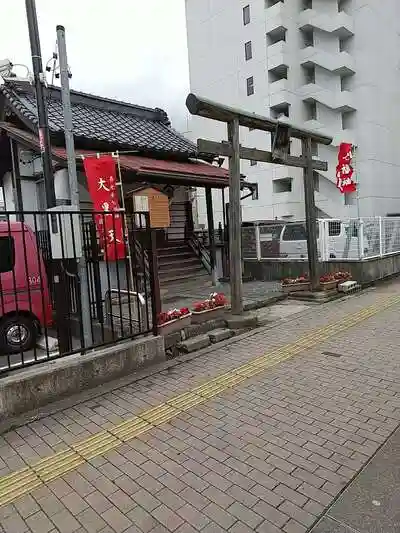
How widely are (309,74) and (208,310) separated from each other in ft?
94.1

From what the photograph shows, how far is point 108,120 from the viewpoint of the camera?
40.5 feet

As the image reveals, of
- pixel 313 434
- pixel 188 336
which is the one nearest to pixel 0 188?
→ pixel 188 336

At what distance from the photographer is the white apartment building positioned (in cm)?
2705

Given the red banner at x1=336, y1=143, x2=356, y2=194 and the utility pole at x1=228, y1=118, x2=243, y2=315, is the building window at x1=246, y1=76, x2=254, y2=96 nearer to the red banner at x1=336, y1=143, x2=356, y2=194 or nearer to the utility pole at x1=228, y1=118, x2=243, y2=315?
the red banner at x1=336, y1=143, x2=356, y2=194

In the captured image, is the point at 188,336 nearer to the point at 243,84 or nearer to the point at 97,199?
the point at 97,199

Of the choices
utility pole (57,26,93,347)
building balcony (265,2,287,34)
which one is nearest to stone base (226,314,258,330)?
utility pole (57,26,93,347)

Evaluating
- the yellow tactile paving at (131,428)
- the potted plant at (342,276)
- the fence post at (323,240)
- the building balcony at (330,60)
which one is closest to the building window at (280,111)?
the building balcony at (330,60)

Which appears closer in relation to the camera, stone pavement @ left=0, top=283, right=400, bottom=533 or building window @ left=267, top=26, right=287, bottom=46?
stone pavement @ left=0, top=283, right=400, bottom=533

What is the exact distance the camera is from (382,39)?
27.9 metres

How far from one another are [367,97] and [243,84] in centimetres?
907

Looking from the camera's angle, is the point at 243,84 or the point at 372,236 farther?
the point at 243,84

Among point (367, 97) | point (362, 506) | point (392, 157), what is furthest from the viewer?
point (392, 157)

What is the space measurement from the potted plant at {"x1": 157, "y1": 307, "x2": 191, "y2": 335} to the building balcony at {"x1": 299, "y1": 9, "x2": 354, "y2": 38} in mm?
28641

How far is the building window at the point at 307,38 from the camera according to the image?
1154 inches
